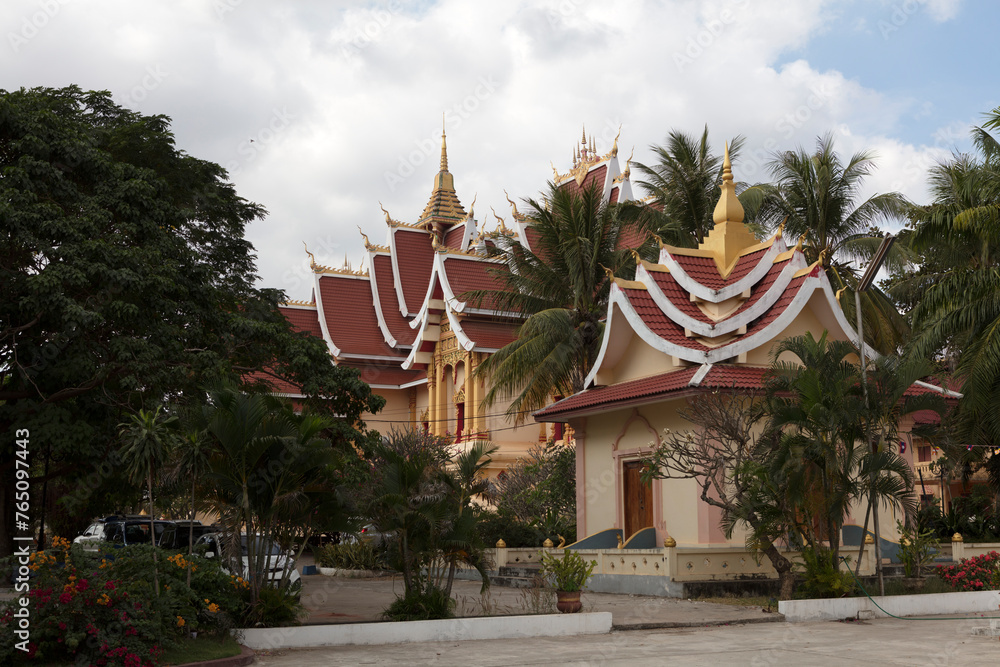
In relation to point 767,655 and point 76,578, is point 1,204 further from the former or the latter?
point 767,655

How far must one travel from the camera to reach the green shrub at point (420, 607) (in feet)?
40.8

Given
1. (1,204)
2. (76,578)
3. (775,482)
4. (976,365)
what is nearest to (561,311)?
(976,365)

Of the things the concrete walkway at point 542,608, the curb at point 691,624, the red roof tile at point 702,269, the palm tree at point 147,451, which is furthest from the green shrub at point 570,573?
the red roof tile at point 702,269

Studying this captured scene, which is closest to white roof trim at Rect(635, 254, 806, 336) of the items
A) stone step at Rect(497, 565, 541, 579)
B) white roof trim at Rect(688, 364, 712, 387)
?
white roof trim at Rect(688, 364, 712, 387)

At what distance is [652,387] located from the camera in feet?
58.7

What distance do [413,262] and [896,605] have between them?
88.5ft

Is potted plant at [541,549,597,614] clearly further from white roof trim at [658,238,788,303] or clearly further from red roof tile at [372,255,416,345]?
red roof tile at [372,255,416,345]

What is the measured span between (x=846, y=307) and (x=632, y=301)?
766 cm

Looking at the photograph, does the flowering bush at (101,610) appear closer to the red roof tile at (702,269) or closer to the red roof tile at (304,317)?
Result: the red roof tile at (702,269)

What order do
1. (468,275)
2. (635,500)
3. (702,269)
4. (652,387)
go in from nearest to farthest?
(652,387), (635,500), (702,269), (468,275)

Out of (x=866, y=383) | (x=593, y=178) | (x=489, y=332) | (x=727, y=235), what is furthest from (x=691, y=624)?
(x=593, y=178)

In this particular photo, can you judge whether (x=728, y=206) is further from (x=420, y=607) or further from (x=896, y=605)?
(x=420, y=607)

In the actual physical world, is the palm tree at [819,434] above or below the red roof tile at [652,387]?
below

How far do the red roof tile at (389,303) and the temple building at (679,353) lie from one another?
18059 mm
